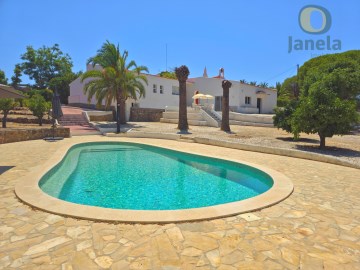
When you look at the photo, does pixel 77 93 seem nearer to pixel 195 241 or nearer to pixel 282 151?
pixel 282 151

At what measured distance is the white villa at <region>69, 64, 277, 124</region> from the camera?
107 ft

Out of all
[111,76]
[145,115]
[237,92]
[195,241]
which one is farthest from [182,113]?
[195,241]

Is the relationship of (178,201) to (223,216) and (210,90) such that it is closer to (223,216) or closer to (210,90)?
(223,216)

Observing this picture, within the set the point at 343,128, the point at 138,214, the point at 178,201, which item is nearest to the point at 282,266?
the point at 138,214

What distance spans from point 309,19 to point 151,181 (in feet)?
65.3

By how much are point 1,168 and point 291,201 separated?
8.44 metres

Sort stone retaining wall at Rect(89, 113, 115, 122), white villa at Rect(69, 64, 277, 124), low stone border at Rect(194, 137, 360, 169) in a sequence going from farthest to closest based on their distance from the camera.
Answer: white villa at Rect(69, 64, 277, 124), stone retaining wall at Rect(89, 113, 115, 122), low stone border at Rect(194, 137, 360, 169)

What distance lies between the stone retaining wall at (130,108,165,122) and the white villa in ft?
4.80

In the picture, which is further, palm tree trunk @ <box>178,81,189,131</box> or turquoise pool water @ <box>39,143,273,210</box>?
palm tree trunk @ <box>178,81,189,131</box>

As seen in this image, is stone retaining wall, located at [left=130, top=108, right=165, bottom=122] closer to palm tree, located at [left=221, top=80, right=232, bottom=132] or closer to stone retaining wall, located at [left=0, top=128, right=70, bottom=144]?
Result: palm tree, located at [left=221, top=80, right=232, bottom=132]

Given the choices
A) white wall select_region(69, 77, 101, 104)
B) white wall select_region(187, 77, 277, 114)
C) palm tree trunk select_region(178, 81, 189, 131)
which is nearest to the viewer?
palm tree trunk select_region(178, 81, 189, 131)

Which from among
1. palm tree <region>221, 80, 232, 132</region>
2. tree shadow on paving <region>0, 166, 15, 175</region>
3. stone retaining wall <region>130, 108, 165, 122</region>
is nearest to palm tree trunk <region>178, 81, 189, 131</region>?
palm tree <region>221, 80, 232, 132</region>

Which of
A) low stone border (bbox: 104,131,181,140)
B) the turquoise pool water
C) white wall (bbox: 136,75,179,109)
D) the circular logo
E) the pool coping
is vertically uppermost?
the circular logo

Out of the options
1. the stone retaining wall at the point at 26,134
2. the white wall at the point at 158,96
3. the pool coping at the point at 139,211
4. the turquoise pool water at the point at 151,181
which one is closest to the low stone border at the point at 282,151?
the turquoise pool water at the point at 151,181
